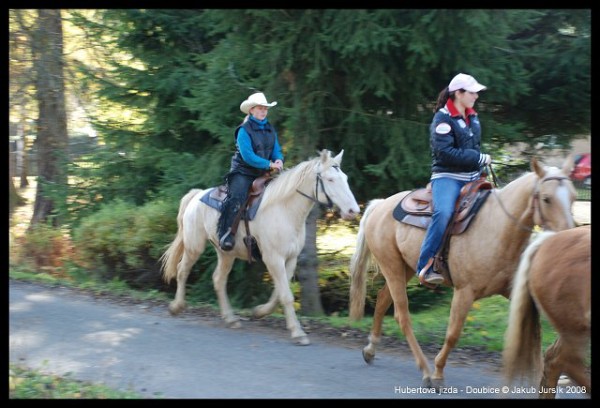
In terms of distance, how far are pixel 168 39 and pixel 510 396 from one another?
357 inches

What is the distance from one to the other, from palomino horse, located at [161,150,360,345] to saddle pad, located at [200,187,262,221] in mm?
67

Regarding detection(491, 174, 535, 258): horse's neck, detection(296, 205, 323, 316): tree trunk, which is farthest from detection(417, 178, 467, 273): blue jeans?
detection(296, 205, 323, 316): tree trunk

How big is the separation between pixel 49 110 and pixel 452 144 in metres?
10.1

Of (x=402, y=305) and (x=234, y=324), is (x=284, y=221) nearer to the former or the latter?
(x=234, y=324)

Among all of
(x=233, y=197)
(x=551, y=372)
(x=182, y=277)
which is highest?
(x=233, y=197)

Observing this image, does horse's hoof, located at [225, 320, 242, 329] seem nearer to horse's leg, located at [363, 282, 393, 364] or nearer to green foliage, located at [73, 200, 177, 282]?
horse's leg, located at [363, 282, 393, 364]

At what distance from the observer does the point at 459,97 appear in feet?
22.2

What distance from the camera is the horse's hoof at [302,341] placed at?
26.4ft

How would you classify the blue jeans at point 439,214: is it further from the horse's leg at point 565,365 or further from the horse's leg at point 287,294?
the horse's leg at point 287,294

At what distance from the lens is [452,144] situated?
6.77 m

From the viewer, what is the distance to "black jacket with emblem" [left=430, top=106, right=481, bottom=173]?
22.0 feet

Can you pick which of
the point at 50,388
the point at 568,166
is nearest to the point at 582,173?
the point at 568,166

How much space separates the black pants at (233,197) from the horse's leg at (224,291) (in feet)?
2.42
